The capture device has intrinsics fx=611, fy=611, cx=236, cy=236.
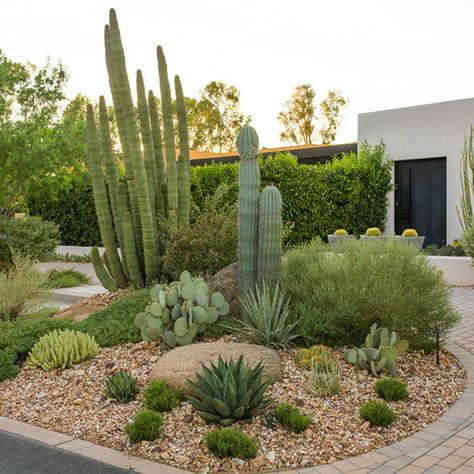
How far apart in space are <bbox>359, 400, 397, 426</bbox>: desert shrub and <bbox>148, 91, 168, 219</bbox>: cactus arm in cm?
562

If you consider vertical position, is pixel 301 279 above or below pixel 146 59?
below

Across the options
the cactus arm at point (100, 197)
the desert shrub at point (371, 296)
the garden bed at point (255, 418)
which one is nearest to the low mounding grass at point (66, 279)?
the cactus arm at point (100, 197)

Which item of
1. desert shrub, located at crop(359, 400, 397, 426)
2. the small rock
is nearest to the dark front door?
desert shrub, located at crop(359, 400, 397, 426)

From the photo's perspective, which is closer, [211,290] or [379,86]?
[211,290]

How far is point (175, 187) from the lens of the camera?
9.62 m

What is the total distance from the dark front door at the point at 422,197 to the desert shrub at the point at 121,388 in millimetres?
12778

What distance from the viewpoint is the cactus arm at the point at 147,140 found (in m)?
9.47

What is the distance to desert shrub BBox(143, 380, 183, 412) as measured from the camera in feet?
15.8

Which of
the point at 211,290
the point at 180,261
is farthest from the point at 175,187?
the point at 211,290

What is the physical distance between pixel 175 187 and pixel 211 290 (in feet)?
9.25

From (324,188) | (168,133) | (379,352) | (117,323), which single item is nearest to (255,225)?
(117,323)

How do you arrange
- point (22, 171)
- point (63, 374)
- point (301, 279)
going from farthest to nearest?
1. point (22, 171)
2. point (301, 279)
3. point (63, 374)

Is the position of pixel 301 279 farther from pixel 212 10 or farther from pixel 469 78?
pixel 469 78

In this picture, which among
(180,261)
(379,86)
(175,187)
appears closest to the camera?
(180,261)
